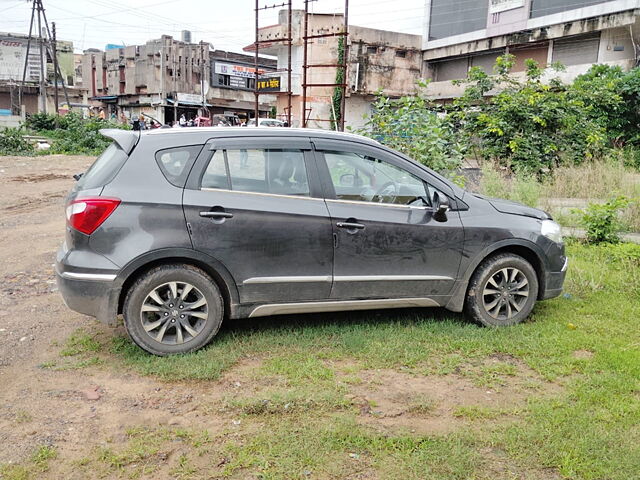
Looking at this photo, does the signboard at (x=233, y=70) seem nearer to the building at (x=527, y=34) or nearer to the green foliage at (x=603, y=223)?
the building at (x=527, y=34)

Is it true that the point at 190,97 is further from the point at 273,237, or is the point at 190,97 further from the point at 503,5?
the point at 273,237

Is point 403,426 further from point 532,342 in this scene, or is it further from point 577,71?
point 577,71

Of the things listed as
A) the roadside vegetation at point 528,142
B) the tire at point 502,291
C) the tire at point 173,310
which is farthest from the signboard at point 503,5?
the tire at point 173,310

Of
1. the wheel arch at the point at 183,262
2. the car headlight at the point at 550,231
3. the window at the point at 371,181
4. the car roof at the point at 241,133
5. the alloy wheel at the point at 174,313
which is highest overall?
the car roof at the point at 241,133

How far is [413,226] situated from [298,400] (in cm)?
182

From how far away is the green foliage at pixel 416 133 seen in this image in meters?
8.68

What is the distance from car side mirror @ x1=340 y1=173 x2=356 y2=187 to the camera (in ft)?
15.4

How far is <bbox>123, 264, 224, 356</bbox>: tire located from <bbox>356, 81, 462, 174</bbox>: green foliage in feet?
17.3

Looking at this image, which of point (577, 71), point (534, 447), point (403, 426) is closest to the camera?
point (534, 447)

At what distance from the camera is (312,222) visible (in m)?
4.45

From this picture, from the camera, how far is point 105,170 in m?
4.34

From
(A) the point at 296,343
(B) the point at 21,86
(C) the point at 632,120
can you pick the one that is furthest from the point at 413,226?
(B) the point at 21,86

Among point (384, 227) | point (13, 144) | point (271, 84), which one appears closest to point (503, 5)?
point (271, 84)

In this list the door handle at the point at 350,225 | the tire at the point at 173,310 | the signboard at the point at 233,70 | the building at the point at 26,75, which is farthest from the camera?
the building at the point at 26,75
